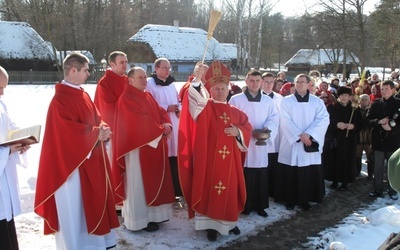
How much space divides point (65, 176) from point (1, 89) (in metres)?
1.07

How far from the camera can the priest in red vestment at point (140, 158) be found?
470cm

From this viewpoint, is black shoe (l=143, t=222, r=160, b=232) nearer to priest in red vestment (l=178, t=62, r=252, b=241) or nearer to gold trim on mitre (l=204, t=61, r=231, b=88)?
priest in red vestment (l=178, t=62, r=252, b=241)

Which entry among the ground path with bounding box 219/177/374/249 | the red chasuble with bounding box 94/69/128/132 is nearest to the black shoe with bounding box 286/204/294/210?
the ground path with bounding box 219/177/374/249

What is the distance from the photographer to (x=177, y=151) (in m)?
5.06

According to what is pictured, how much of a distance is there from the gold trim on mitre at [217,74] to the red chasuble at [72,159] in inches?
62.9

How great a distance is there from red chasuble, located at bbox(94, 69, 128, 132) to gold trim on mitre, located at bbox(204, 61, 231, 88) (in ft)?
5.04

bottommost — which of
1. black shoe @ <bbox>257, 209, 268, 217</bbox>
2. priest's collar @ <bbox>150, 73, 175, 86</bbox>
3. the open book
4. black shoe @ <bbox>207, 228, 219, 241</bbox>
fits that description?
black shoe @ <bbox>257, 209, 268, 217</bbox>

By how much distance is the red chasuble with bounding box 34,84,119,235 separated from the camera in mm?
3705

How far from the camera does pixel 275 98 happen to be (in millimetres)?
6527

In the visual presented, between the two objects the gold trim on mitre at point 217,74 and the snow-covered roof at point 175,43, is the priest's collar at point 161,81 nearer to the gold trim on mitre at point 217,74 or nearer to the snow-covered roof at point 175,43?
the gold trim on mitre at point 217,74

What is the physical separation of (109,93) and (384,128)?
4.68 m

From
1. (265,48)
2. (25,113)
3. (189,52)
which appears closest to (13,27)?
(189,52)

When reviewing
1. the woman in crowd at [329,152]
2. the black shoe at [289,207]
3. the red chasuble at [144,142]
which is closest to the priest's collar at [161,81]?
the red chasuble at [144,142]

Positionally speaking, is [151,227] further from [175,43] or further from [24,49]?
[175,43]
